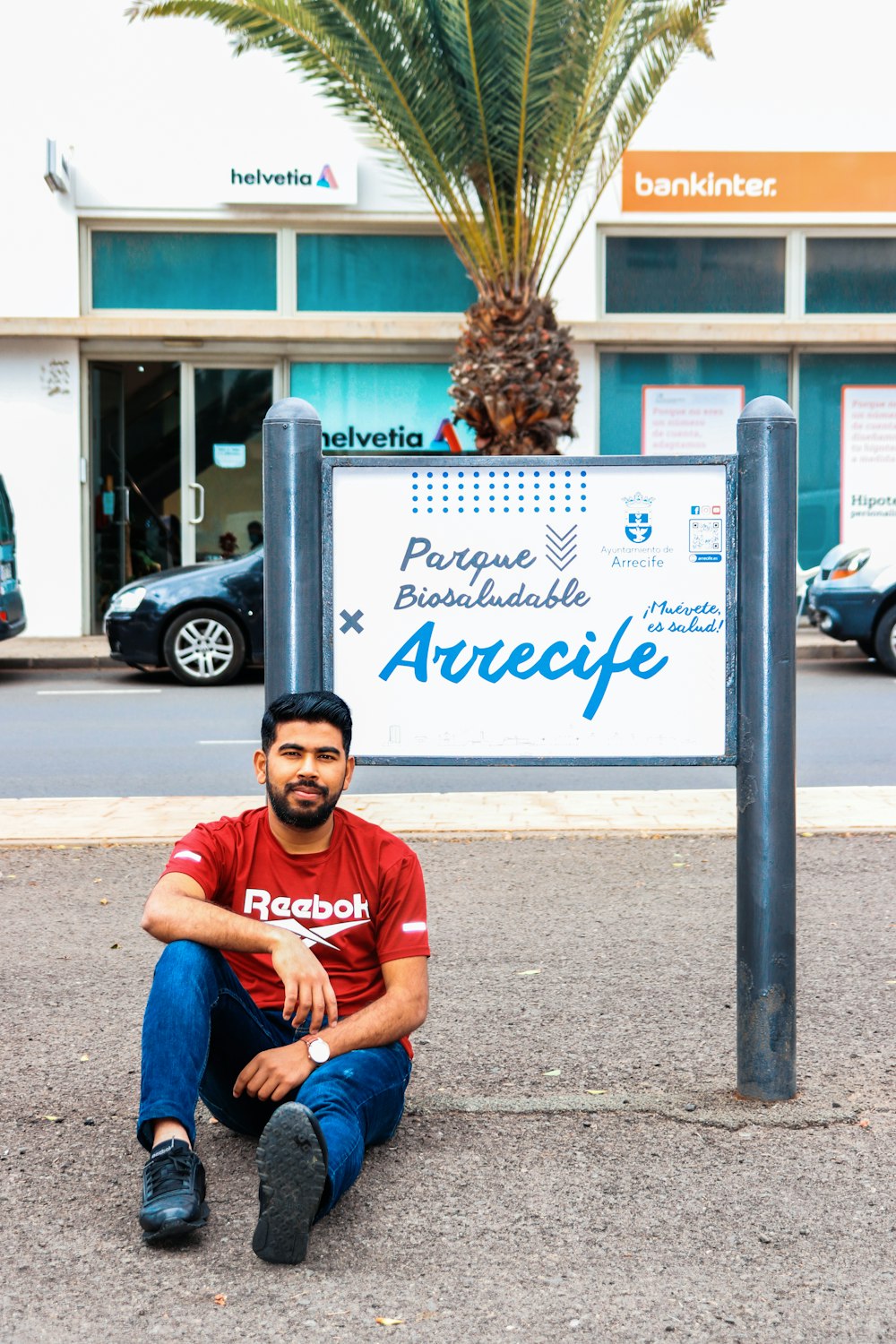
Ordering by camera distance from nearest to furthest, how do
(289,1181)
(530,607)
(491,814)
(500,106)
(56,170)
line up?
(289,1181), (530,607), (491,814), (500,106), (56,170)

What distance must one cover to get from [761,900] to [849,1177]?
0.68 metres

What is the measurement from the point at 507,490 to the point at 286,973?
51.7 inches

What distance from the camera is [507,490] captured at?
12.9ft

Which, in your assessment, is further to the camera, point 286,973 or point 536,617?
point 536,617

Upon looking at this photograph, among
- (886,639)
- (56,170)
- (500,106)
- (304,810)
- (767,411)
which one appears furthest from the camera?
(56,170)

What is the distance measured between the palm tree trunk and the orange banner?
359 centimetres

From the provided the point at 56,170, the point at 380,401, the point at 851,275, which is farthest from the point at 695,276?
the point at 56,170

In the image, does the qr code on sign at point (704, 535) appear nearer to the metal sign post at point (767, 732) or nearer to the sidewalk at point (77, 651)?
the metal sign post at point (767, 732)

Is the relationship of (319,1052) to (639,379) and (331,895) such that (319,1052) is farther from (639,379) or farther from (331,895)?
(639,379)

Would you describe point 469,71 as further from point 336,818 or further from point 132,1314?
point 132,1314

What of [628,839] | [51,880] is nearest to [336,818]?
[51,880]

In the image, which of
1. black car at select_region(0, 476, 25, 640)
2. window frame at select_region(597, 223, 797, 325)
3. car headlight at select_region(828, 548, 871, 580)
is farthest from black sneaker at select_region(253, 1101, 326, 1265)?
window frame at select_region(597, 223, 797, 325)

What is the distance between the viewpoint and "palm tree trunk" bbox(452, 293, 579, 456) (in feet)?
52.7

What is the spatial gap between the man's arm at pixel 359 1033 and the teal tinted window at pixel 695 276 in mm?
16751
